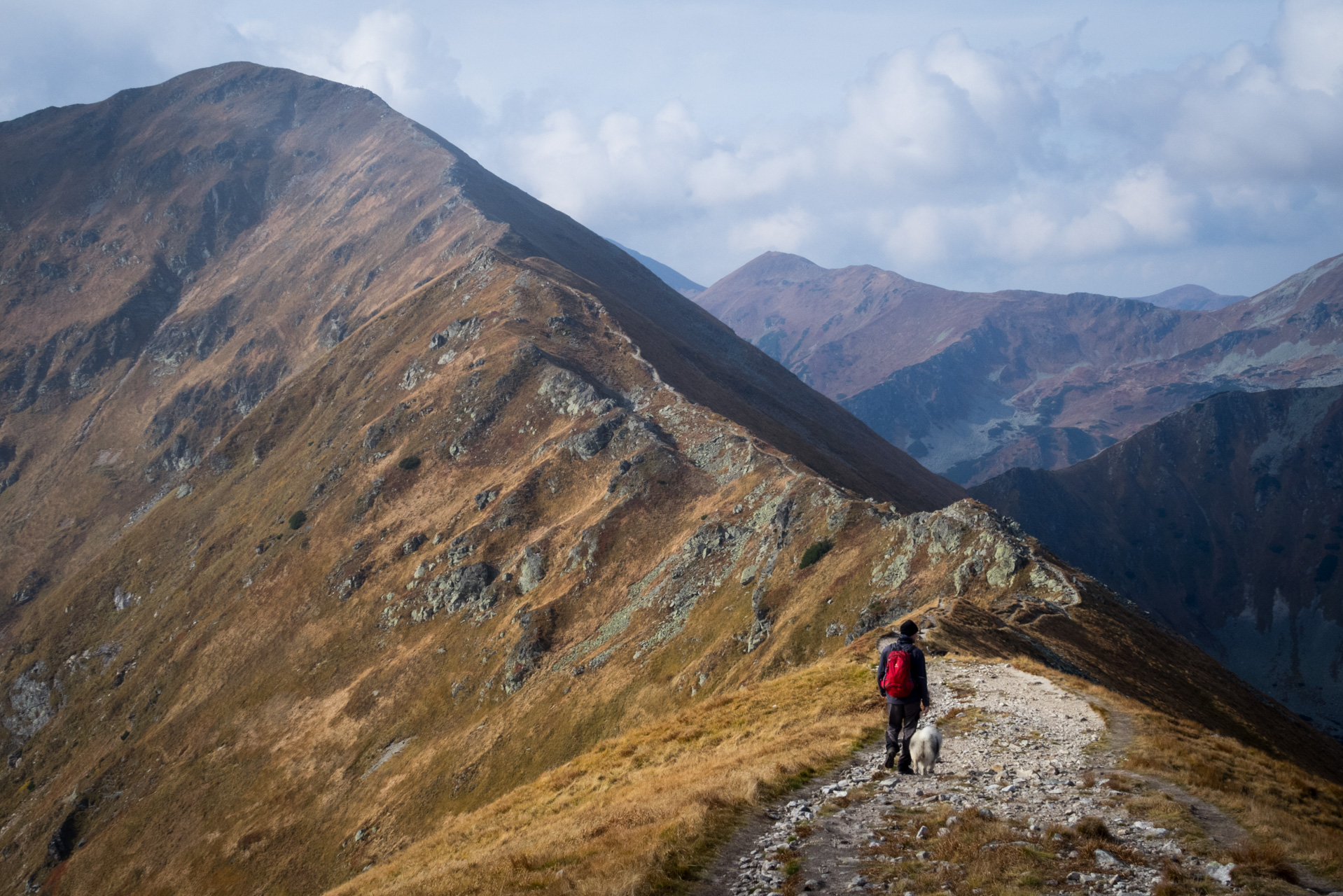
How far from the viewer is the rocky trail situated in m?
12.0

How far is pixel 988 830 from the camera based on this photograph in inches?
536

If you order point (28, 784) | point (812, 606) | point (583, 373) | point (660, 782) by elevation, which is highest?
point (583, 373)

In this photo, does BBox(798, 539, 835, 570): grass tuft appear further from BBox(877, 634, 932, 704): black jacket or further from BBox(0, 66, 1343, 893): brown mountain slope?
BBox(877, 634, 932, 704): black jacket

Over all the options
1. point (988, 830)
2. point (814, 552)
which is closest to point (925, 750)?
point (988, 830)

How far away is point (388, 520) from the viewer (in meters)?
113

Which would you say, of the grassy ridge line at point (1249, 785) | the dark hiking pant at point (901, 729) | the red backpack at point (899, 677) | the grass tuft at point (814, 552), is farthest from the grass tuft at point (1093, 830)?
the grass tuft at point (814, 552)

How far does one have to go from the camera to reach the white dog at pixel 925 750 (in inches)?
698

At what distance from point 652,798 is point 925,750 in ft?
21.9

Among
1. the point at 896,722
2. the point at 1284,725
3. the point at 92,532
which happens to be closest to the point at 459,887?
the point at 896,722

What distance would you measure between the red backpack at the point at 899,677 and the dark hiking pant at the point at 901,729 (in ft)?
1.54

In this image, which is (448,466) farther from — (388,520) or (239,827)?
(239,827)

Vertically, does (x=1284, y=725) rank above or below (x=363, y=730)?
above

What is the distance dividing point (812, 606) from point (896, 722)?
43.6 metres

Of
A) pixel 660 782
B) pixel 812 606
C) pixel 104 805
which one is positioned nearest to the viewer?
pixel 660 782
